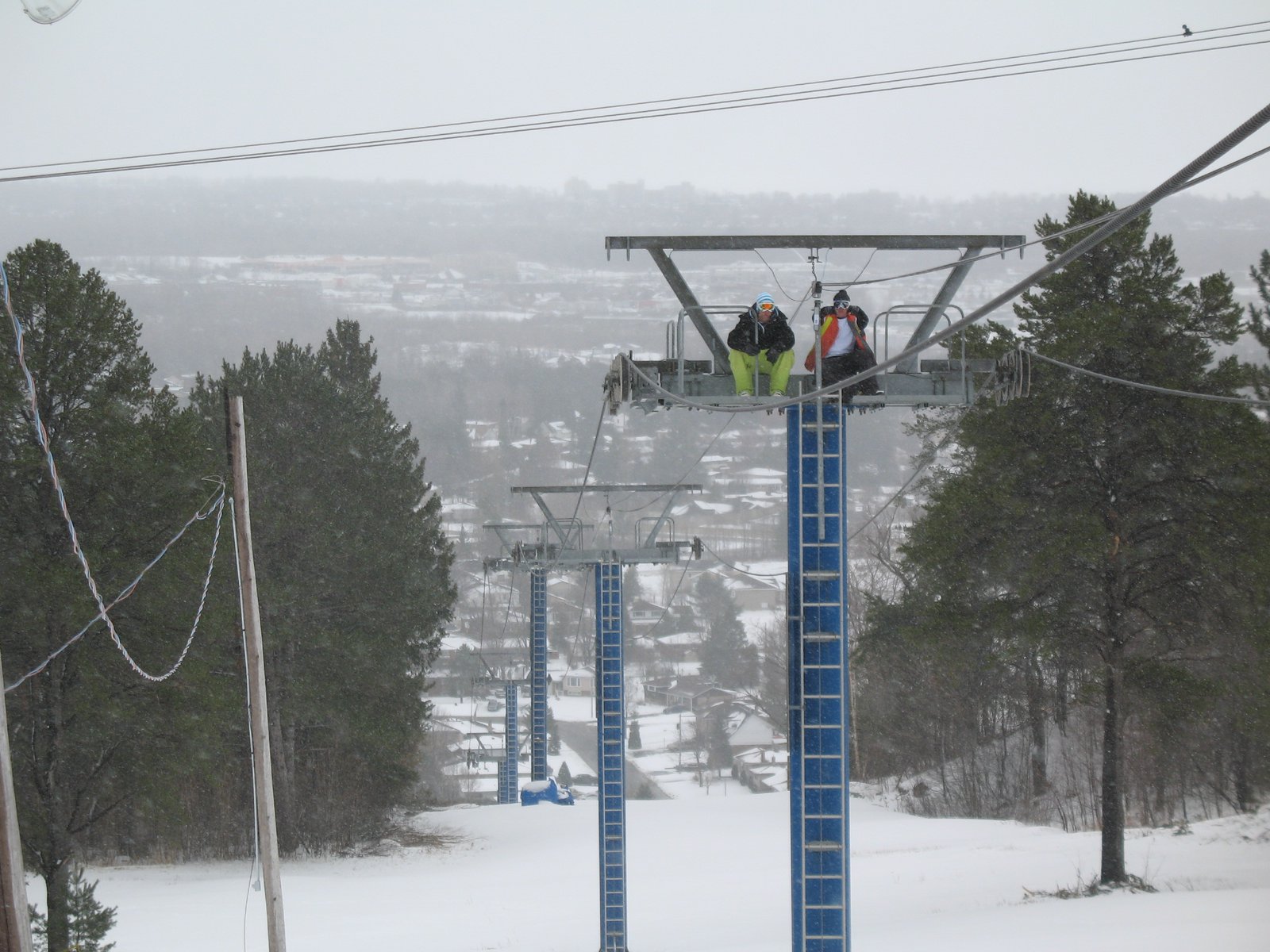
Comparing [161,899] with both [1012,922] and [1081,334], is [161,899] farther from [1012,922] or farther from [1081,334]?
[1081,334]

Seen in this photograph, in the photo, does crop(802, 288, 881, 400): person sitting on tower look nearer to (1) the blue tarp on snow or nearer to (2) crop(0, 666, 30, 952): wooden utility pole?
(2) crop(0, 666, 30, 952): wooden utility pole

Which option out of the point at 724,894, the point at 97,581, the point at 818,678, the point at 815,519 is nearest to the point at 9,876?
the point at 818,678

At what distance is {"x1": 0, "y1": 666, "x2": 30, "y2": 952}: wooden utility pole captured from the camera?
978 centimetres

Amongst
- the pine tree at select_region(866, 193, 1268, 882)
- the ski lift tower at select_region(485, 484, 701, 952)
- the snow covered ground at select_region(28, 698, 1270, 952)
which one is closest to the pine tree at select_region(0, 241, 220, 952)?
the snow covered ground at select_region(28, 698, 1270, 952)

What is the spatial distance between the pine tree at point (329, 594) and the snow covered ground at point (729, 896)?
352 centimetres

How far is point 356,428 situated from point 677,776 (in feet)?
195

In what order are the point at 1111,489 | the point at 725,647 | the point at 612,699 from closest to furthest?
1. the point at 1111,489
2. the point at 612,699
3. the point at 725,647

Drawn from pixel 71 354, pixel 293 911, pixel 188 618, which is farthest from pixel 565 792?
pixel 71 354

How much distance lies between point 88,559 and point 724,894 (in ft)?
49.5

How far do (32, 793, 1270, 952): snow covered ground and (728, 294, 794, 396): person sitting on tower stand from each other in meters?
8.84

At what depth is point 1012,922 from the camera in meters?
18.7

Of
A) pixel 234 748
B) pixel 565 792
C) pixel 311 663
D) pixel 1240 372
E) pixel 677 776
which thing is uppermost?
pixel 1240 372

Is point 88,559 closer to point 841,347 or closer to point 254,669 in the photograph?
point 254,669

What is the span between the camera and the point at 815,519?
41.8ft
